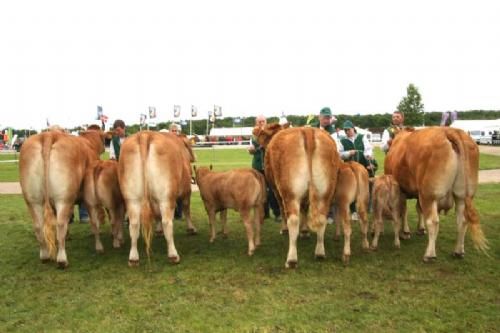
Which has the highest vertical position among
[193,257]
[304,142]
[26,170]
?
[304,142]

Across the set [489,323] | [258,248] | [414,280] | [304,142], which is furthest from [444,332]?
[258,248]

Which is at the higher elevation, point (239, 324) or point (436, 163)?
point (436, 163)

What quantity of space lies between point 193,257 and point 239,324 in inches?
109

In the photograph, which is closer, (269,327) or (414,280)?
(269,327)

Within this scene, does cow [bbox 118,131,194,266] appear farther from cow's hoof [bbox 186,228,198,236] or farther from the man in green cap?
the man in green cap

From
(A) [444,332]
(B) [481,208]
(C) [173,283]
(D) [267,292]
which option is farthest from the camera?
(B) [481,208]

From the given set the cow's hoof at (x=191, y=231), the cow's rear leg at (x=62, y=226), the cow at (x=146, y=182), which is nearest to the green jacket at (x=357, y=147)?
the cow's hoof at (x=191, y=231)

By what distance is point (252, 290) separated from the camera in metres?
5.83

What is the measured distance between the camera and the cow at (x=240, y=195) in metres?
7.46

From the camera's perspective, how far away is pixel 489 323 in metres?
4.70

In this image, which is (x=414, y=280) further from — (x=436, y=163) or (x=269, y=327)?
(x=269, y=327)

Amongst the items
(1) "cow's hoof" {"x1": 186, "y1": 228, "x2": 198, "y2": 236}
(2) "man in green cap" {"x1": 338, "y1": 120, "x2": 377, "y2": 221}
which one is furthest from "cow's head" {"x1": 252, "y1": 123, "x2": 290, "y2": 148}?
(1) "cow's hoof" {"x1": 186, "y1": 228, "x2": 198, "y2": 236}

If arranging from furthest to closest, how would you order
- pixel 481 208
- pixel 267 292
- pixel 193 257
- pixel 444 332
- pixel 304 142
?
pixel 481 208
pixel 193 257
pixel 304 142
pixel 267 292
pixel 444 332

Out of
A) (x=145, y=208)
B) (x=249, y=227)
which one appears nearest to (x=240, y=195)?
(x=249, y=227)
